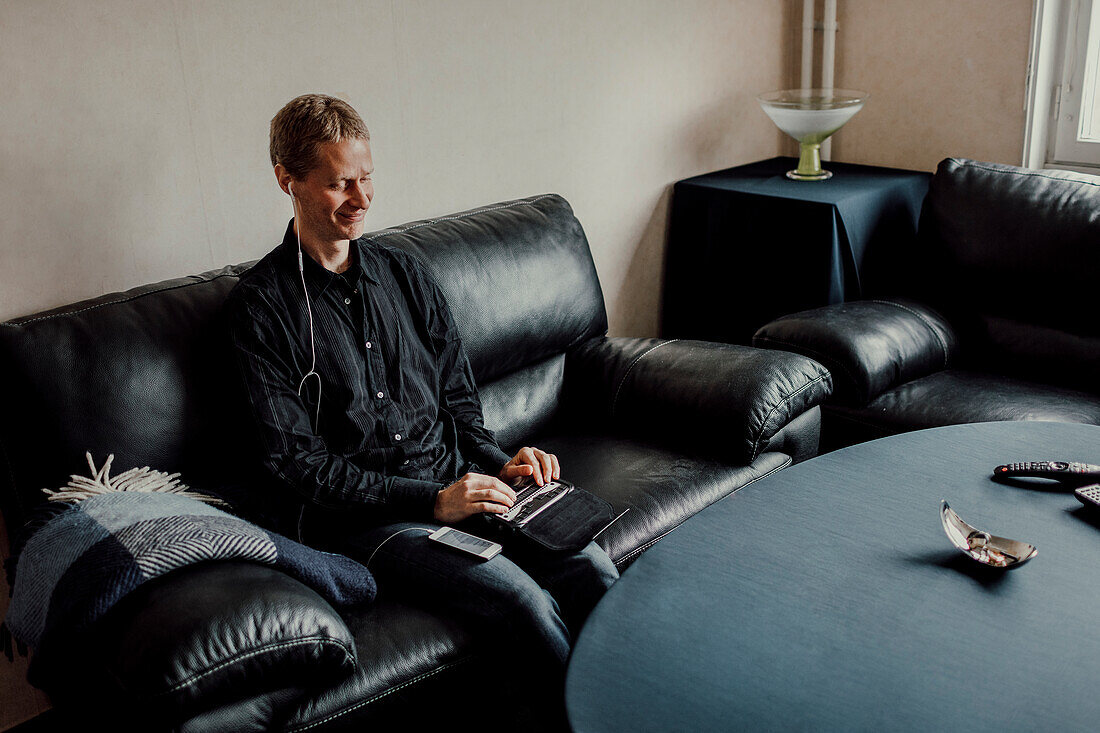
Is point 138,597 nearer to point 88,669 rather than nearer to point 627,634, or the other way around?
point 88,669

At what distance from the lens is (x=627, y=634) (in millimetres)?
1330

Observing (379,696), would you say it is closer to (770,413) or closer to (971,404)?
(770,413)

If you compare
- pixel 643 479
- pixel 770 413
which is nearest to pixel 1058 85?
pixel 770 413

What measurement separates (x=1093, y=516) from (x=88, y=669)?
1.50 meters

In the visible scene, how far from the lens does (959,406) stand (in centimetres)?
234

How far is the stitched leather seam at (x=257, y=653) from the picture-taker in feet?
4.11

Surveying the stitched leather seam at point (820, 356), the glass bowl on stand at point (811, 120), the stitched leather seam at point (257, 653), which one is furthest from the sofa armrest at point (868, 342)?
the stitched leather seam at point (257, 653)

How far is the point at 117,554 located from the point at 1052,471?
4.77ft

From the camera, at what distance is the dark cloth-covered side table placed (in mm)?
2875

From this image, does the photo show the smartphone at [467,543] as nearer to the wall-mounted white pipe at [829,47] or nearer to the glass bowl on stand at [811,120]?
the glass bowl on stand at [811,120]

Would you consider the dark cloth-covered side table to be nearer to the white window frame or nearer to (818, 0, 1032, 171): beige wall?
(818, 0, 1032, 171): beige wall

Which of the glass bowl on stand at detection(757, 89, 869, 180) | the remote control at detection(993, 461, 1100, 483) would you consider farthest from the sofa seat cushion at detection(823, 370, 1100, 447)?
the glass bowl on stand at detection(757, 89, 869, 180)

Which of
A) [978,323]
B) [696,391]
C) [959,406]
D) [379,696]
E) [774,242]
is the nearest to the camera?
[379,696]

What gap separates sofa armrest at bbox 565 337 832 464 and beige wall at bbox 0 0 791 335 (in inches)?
23.9
